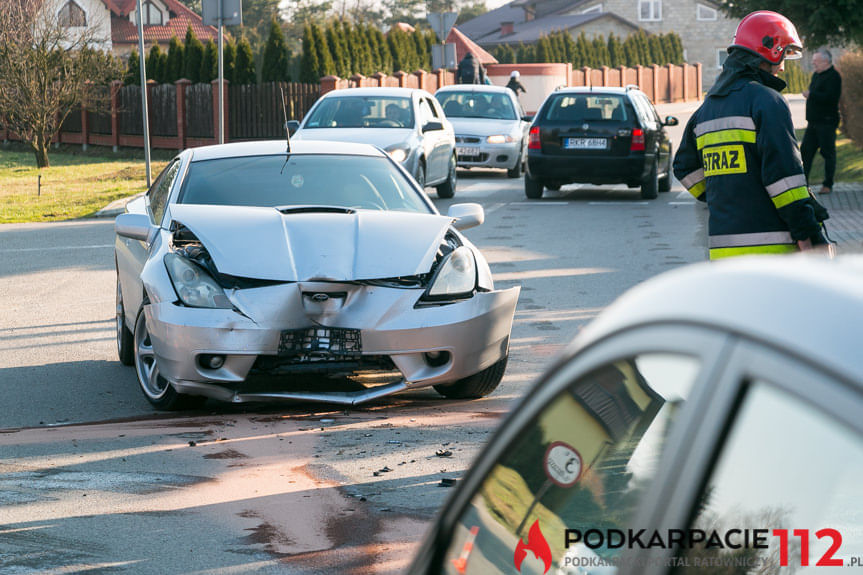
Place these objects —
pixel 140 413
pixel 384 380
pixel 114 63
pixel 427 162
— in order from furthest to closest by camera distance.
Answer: pixel 114 63, pixel 427 162, pixel 384 380, pixel 140 413

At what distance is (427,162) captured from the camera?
1838cm

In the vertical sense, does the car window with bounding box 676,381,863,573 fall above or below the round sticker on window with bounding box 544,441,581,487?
above

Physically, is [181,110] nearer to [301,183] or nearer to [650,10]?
[301,183]

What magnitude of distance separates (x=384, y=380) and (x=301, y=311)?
123 cm

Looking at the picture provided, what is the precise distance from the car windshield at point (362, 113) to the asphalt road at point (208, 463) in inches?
323

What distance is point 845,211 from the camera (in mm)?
16406

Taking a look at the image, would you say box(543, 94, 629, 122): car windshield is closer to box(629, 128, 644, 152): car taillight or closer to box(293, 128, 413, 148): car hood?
box(629, 128, 644, 152): car taillight

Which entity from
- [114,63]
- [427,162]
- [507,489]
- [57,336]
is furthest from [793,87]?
[507,489]

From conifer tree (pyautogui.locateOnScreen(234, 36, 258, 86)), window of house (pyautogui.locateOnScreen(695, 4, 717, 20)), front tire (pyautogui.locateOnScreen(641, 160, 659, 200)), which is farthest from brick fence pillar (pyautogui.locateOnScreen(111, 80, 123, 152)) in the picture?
window of house (pyautogui.locateOnScreen(695, 4, 717, 20))

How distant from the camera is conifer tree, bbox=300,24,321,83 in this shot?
35625 mm

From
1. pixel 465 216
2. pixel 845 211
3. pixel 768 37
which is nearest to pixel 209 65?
pixel 845 211

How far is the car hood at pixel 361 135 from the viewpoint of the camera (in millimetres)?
17672

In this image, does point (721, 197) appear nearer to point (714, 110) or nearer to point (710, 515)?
point (714, 110)

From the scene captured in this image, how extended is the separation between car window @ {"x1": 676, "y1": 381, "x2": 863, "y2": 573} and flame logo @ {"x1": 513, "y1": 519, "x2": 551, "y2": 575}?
18.3 inches
